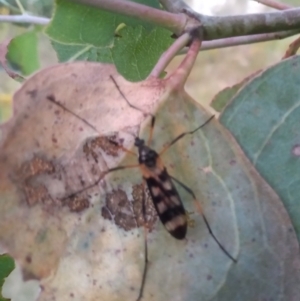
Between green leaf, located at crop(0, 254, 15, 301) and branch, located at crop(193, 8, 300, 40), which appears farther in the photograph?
green leaf, located at crop(0, 254, 15, 301)

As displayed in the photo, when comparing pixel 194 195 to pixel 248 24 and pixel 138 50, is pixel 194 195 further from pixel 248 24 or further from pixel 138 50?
pixel 138 50

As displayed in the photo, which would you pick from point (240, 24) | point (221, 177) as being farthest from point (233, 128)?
point (240, 24)

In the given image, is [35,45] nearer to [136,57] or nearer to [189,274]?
[136,57]

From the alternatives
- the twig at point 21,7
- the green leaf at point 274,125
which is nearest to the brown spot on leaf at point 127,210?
the green leaf at point 274,125

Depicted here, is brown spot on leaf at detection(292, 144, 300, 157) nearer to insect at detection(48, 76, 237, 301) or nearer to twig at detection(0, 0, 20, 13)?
insect at detection(48, 76, 237, 301)

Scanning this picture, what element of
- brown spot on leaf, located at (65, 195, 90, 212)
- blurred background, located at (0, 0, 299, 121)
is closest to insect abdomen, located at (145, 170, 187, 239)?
brown spot on leaf, located at (65, 195, 90, 212)
